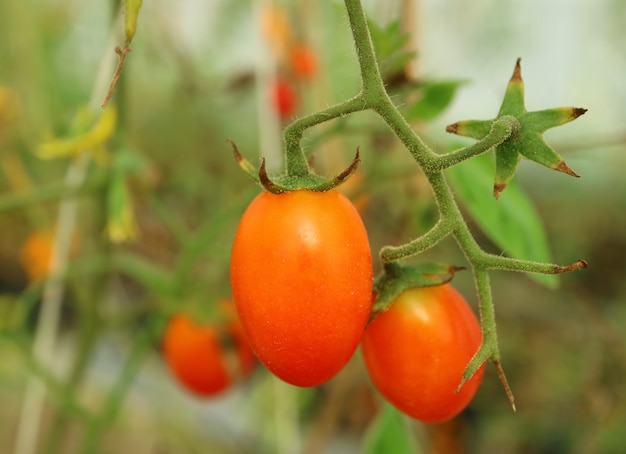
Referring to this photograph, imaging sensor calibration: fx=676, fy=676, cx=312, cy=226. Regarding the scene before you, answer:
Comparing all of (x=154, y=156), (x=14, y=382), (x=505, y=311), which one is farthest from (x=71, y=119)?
(x=154, y=156)

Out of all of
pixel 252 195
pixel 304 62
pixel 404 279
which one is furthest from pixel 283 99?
pixel 404 279

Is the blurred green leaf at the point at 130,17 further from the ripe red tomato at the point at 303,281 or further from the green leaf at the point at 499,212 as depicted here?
the green leaf at the point at 499,212

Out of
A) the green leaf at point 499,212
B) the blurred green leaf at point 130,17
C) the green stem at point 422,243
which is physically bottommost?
the green leaf at point 499,212

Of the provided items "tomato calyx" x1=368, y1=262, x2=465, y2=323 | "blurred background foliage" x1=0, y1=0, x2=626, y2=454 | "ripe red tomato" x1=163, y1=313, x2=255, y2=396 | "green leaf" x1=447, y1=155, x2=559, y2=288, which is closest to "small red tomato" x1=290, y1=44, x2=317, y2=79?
"blurred background foliage" x1=0, y1=0, x2=626, y2=454

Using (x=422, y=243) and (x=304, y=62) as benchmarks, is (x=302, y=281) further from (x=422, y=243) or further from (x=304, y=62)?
(x=304, y=62)

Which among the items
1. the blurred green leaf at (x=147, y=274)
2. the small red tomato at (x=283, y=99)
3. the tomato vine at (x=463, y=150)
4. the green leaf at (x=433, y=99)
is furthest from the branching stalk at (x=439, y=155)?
the small red tomato at (x=283, y=99)

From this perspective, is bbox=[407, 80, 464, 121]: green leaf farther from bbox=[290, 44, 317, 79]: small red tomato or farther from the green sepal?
bbox=[290, 44, 317, 79]: small red tomato

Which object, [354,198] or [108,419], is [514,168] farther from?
[108,419]

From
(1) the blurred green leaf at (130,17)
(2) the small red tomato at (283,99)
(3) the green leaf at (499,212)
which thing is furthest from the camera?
(2) the small red tomato at (283,99)
